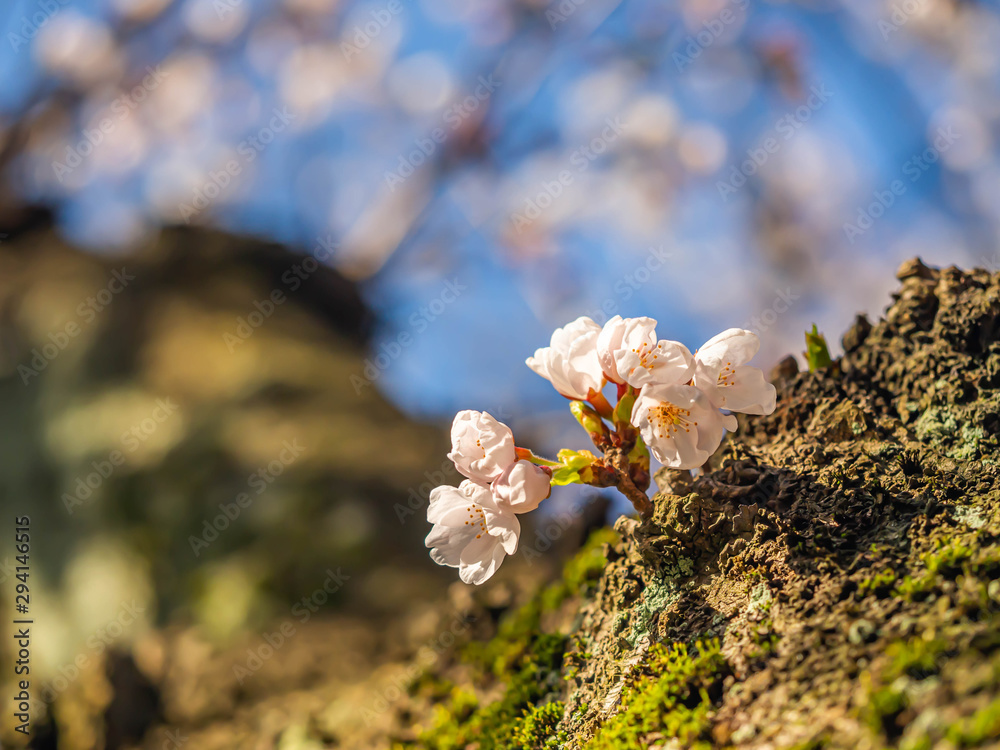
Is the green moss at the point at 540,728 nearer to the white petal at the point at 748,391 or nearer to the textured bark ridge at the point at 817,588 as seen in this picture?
the textured bark ridge at the point at 817,588

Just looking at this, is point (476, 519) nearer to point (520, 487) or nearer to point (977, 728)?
point (520, 487)

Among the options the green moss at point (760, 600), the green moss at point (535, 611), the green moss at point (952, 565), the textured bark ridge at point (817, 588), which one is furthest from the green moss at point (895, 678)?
the green moss at point (535, 611)

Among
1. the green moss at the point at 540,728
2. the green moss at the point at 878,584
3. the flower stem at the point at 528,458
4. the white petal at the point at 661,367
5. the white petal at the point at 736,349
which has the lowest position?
the green moss at the point at 540,728

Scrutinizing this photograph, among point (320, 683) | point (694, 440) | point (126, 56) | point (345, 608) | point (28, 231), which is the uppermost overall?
point (126, 56)

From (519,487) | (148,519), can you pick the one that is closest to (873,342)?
(519,487)

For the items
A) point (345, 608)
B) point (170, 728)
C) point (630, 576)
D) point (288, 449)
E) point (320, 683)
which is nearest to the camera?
point (630, 576)

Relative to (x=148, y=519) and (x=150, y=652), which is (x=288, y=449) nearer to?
(x=148, y=519)
